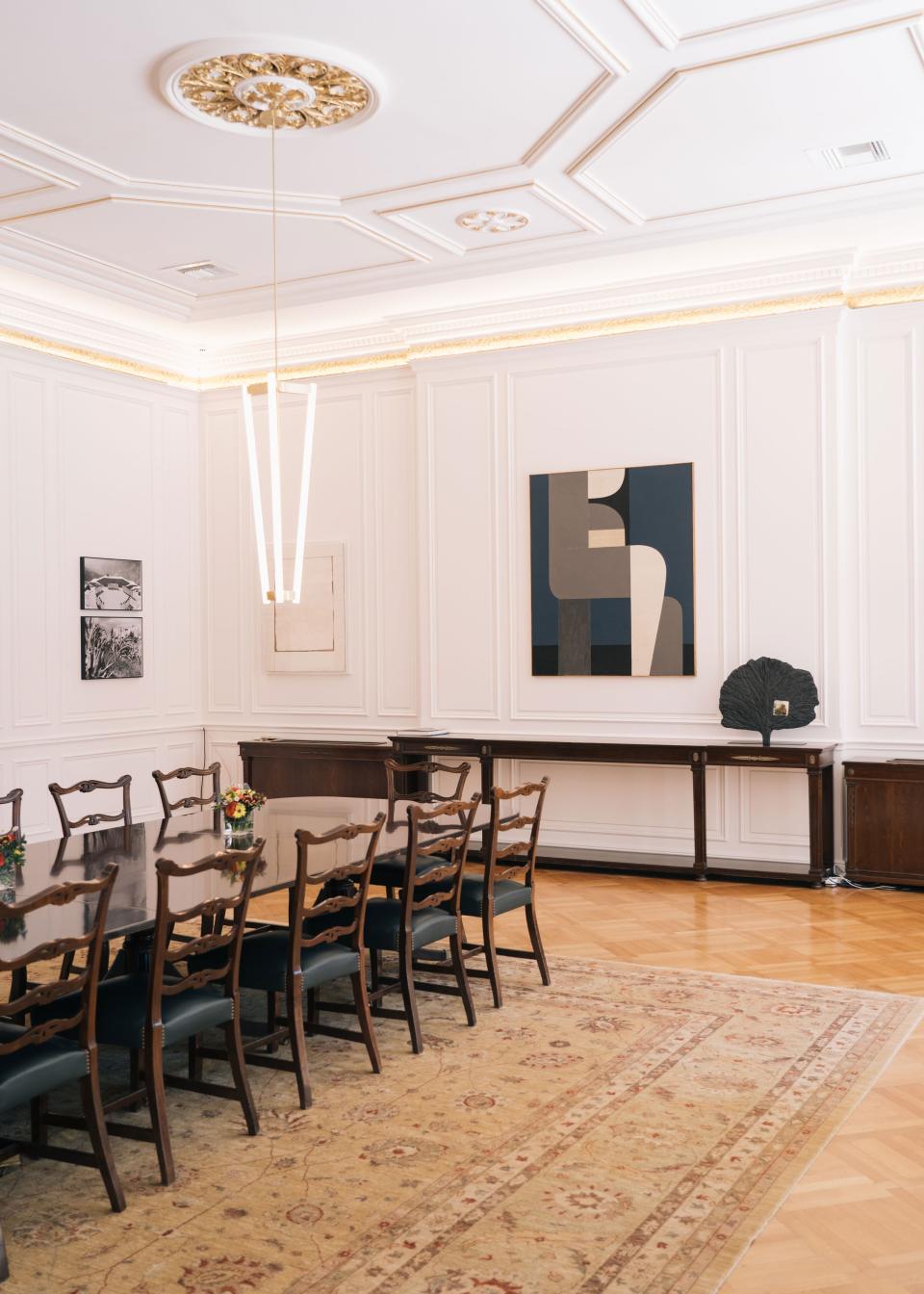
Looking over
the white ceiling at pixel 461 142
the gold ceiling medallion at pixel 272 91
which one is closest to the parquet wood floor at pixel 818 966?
the white ceiling at pixel 461 142

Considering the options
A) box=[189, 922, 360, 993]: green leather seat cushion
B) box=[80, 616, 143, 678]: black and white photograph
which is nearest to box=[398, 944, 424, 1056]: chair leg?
box=[189, 922, 360, 993]: green leather seat cushion

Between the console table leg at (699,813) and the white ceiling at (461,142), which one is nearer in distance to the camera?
the white ceiling at (461,142)

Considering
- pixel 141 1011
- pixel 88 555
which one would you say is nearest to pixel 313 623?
pixel 88 555

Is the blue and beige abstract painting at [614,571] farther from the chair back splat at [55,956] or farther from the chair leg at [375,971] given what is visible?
the chair back splat at [55,956]

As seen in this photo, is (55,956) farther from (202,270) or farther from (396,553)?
(396,553)

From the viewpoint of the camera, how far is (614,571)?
8211mm

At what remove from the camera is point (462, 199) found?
6.51 meters

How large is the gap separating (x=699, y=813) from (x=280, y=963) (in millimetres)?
4087

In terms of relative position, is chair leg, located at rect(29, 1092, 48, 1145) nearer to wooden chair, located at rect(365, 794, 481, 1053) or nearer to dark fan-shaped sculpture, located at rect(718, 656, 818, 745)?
wooden chair, located at rect(365, 794, 481, 1053)

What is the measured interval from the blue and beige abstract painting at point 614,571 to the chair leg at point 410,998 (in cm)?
392

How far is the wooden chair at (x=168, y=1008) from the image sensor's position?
11.2 ft

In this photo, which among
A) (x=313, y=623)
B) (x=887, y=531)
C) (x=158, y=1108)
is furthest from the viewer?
(x=313, y=623)

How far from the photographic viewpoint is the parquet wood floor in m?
2.92

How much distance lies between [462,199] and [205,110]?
1.66 m
